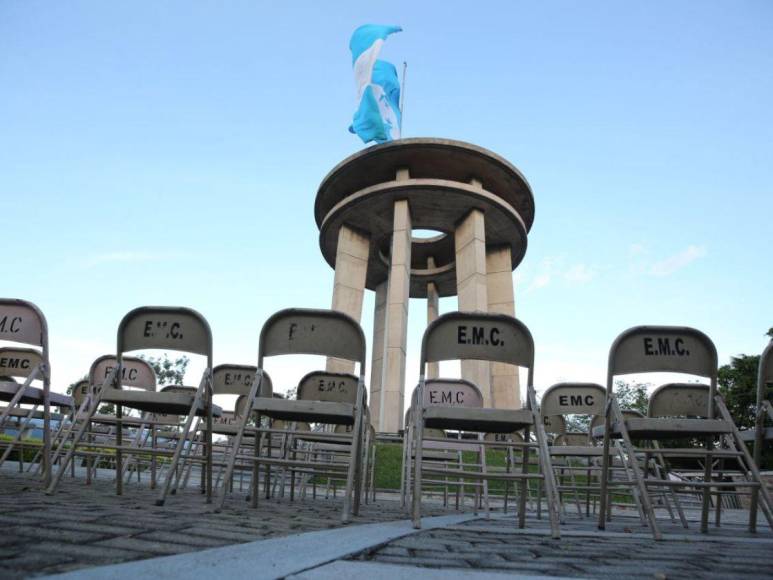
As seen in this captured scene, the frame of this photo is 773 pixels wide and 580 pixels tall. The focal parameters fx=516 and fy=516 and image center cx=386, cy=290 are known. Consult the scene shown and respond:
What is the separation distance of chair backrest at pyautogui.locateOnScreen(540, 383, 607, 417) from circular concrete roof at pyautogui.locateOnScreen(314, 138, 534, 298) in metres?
14.3

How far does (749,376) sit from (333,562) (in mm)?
35081

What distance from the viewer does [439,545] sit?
190cm

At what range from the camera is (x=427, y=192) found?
18938mm

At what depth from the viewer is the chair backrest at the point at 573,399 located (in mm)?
4961

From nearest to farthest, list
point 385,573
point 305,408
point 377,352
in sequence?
1. point 385,573
2. point 305,408
3. point 377,352

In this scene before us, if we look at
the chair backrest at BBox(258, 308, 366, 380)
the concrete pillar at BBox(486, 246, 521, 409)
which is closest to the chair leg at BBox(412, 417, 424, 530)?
the chair backrest at BBox(258, 308, 366, 380)

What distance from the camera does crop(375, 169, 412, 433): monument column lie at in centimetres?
1788

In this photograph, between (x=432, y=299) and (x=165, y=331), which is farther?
(x=432, y=299)

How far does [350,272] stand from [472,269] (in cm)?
492

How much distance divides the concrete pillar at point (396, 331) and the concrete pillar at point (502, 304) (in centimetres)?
365

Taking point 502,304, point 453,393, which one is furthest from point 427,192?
point 453,393

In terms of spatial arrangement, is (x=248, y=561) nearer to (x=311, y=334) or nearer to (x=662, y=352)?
(x=311, y=334)

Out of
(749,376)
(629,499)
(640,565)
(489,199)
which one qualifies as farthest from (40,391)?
(749,376)

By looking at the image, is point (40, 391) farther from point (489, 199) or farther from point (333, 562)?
point (489, 199)
